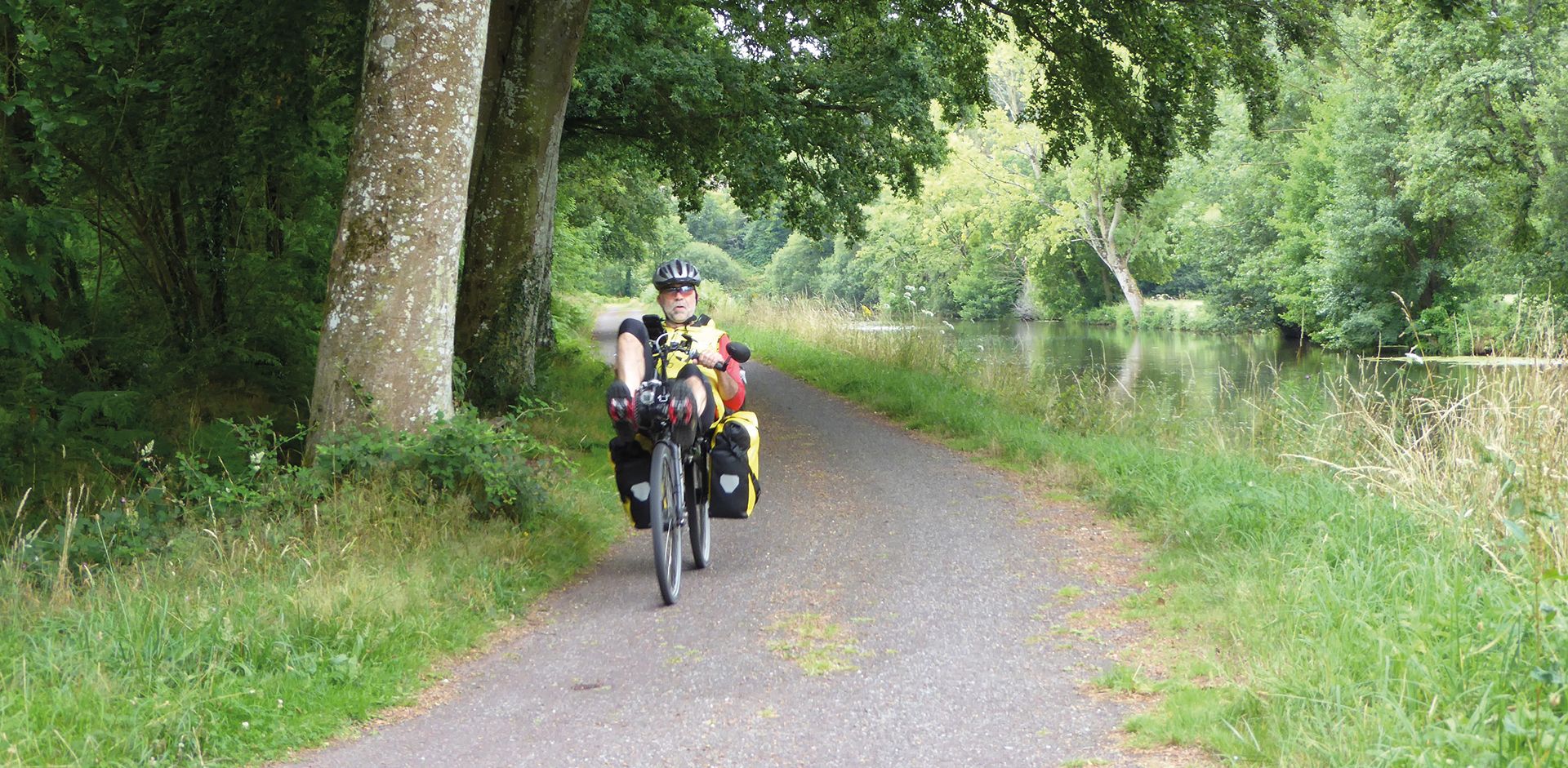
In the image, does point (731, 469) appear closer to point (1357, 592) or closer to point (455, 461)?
point (455, 461)

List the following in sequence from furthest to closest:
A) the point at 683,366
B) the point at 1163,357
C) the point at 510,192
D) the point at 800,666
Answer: the point at 1163,357
the point at 510,192
the point at 683,366
the point at 800,666

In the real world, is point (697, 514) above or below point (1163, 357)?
below

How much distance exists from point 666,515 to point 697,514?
582 mm

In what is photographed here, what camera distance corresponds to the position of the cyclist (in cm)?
650

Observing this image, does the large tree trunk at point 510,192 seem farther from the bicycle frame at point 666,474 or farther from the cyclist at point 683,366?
the bicycle frame at point 666,474

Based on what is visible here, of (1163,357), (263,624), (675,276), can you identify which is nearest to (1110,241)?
(1163,357)

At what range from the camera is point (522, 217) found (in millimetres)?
10734

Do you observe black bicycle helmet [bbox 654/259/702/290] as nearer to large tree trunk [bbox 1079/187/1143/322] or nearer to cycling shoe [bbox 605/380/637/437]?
cycling shoe [bbox 605/380/637/437]

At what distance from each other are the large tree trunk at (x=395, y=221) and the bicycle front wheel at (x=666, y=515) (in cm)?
170

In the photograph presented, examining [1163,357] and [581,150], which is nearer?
[581,150]

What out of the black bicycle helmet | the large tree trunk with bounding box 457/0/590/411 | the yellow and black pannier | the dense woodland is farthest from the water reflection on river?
the black bicycle helmet

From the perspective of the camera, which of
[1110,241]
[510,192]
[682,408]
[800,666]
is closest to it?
[800,666]

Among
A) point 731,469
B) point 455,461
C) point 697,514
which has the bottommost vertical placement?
point 697,514

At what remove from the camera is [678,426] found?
21.6 feet
